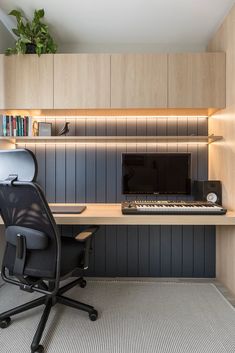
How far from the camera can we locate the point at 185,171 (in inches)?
94.0

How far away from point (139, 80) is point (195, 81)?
51cm

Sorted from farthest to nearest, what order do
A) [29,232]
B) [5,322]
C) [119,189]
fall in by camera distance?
[119,189] → [5,322] → [29,232]

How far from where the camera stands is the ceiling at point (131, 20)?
79.5 inches

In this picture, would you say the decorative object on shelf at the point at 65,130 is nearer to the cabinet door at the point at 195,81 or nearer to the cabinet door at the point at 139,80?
the cabinet door at the point at 139,80

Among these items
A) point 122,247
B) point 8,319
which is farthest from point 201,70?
point 8,319

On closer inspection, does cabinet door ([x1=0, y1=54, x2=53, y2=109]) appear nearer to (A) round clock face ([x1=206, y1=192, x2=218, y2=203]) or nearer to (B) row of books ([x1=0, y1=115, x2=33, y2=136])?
(B) row of books ([x1=0, y1=115, x2=33, y2=136])

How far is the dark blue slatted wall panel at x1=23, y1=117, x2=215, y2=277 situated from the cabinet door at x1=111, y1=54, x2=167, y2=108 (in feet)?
1.25

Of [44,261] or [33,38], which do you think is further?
[33,38]

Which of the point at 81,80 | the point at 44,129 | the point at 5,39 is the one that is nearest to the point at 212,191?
the point at 81,80

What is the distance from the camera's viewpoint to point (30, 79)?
216 centimetres

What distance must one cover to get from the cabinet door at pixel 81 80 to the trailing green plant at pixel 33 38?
0.15m

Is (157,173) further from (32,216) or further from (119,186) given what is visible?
(32,216)

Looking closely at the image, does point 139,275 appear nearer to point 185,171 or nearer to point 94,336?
point 94,336

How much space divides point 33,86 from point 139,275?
7.15ft
